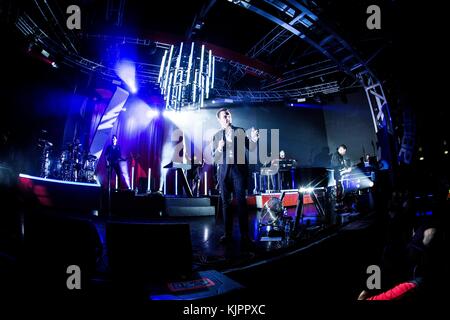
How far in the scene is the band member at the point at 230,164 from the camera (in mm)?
2980

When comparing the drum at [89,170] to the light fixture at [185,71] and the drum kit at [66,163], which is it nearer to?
the drum kit at [66,163]

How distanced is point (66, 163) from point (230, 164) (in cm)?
647

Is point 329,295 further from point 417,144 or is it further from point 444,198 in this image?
point 417,144

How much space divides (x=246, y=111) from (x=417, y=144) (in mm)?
7387

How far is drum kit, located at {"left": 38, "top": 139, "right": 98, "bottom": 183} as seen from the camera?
6605 mm

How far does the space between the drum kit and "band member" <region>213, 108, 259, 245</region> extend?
6.08 meters

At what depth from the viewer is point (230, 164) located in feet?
9.92

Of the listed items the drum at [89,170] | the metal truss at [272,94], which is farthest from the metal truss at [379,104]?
the drum at [89,170]

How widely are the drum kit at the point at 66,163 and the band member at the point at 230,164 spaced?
6078 millimetres

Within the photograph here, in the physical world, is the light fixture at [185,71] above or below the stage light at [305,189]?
above

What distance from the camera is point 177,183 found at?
9172 millimetres

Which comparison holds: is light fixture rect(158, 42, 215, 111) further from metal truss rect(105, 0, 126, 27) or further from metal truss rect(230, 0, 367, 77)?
metal truss rect(230, 0, 367, 77)

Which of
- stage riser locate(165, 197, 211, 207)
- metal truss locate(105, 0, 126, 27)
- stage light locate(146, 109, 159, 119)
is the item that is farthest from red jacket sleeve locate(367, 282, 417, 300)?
stage light locate(146, 109, 159, 119)

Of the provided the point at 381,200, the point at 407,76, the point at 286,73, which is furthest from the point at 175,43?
the point at 381,200
